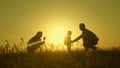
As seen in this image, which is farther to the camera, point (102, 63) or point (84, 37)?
point (84, 37)

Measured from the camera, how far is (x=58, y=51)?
14.7 metres

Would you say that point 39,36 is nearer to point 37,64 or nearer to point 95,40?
point 95,40

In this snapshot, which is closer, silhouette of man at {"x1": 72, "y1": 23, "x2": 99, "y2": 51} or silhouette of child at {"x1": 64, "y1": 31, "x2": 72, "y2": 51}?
silhouette of man at {"x1": 72, "y1": 23, "x2": 99, "y2": 51}

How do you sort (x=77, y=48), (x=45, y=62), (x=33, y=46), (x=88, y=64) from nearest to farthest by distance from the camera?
(x=88, y=64) < (x=45, y=62) < (x=77, y=48) < (x=33, y=46)

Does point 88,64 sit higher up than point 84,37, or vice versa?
point 84,37

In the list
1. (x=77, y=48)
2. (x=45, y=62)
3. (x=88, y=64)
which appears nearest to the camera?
(x=88, y=64)

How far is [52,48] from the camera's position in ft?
47.3

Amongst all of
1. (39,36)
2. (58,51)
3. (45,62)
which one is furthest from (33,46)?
(45,62)

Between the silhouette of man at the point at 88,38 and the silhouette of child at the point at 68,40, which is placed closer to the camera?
the silhouette of man at the point at 88,38

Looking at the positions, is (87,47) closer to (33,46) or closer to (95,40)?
(95,40)

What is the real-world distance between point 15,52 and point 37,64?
12.9 ft

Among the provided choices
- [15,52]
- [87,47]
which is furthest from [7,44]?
[87,47]

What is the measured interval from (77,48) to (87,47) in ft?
2.69

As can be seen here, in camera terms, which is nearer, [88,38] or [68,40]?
[88,38]
